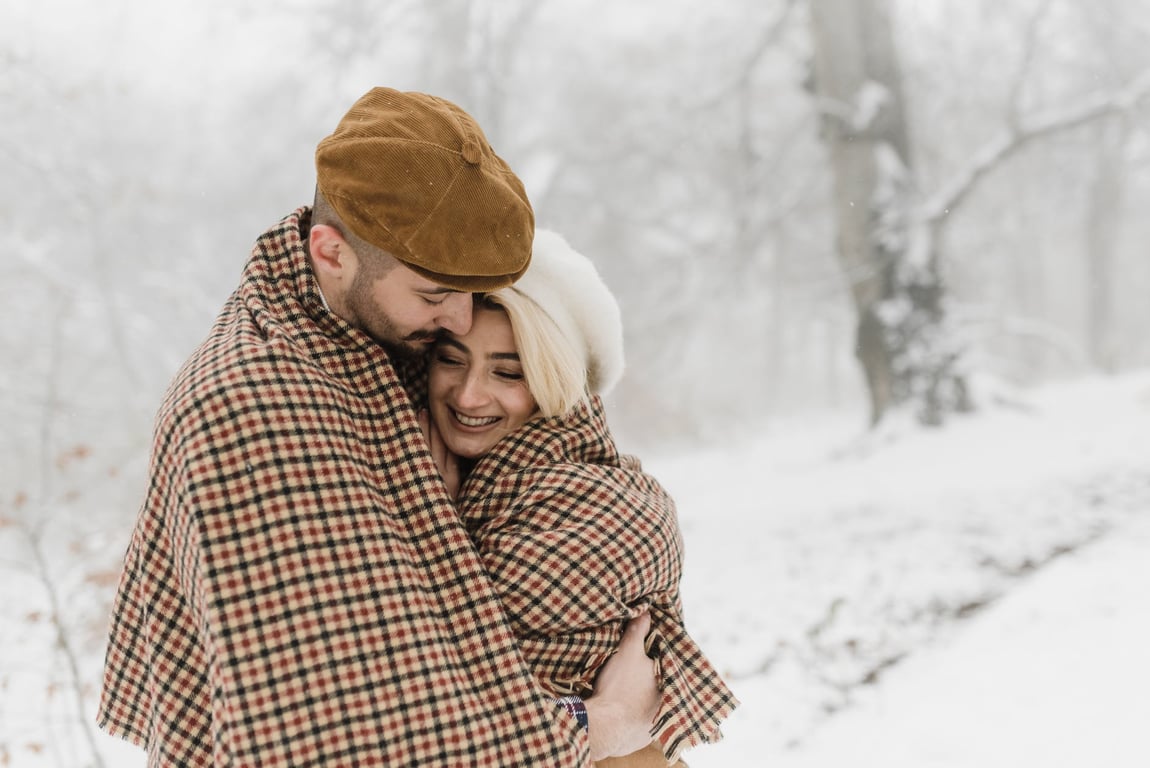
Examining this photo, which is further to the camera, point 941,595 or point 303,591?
point 941,595

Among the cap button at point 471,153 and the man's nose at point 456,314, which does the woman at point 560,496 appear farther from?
the cap button at point 471,153

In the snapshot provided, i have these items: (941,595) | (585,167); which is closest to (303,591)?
(941,595)

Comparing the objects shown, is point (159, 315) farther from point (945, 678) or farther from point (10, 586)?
point (945, 678)

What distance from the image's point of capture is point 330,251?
1488 millimetres

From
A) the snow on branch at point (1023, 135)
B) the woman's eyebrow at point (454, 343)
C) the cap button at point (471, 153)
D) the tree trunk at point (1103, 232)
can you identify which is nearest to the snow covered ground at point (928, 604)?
the snow on branch at point (1023, 135)

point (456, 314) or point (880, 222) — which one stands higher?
point (456, 314)

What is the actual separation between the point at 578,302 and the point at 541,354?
18cm

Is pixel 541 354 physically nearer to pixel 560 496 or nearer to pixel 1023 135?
pixel 560 496

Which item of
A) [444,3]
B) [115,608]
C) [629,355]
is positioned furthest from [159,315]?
[115,608]

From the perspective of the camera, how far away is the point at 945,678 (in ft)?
12.1

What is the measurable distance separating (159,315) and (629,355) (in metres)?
5.40

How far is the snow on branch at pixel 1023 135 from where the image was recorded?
702 centimetres

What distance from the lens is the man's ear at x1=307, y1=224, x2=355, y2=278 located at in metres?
1.48

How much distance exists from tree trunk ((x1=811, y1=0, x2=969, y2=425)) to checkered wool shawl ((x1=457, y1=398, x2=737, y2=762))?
19.2ft
